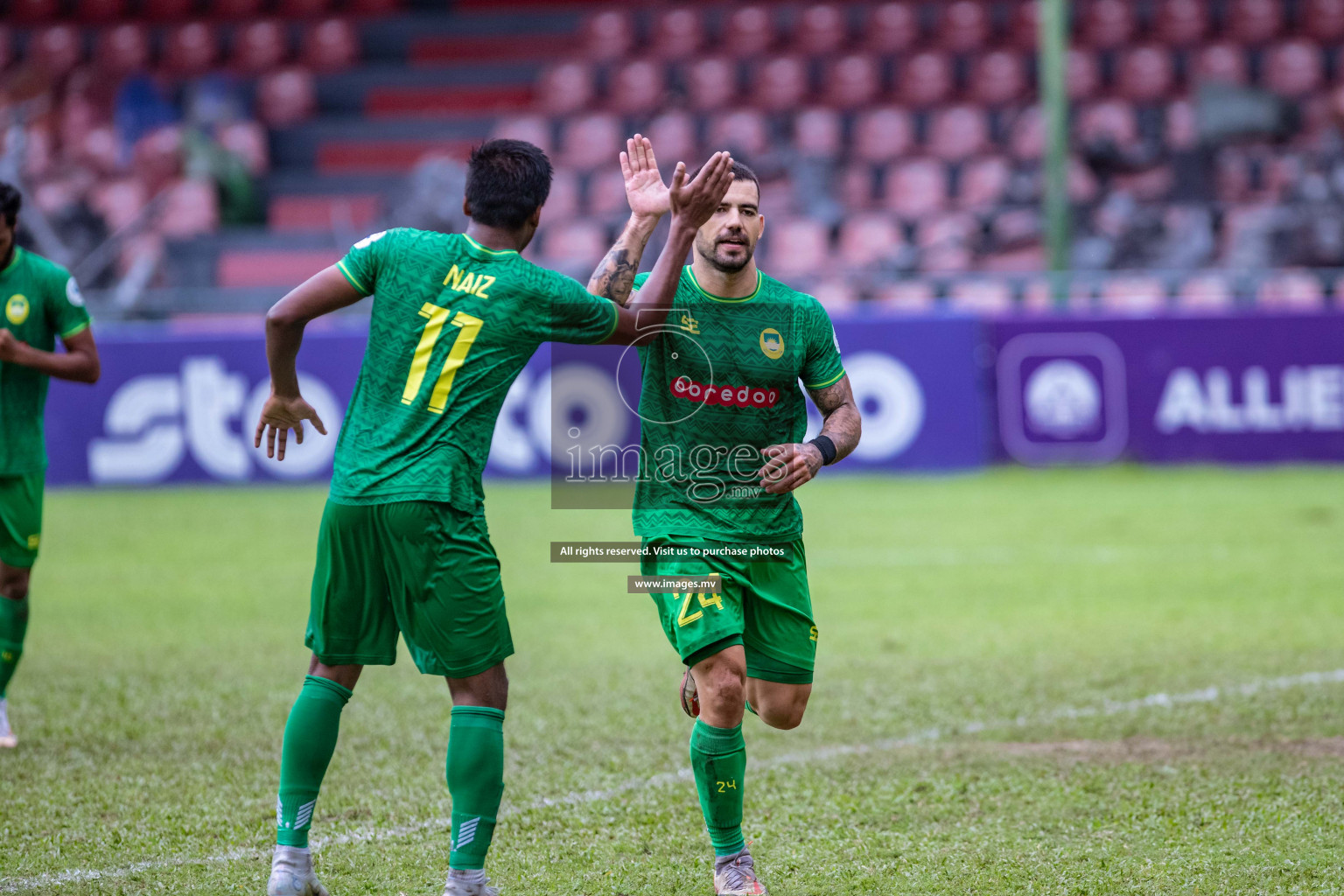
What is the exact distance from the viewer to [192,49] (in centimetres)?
2658

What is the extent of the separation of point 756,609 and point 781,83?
64.4 ft

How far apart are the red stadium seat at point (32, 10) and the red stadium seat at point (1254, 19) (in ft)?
70.1

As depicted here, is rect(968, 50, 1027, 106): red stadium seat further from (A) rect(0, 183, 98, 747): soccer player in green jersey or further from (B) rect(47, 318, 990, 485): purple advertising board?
(A) rect(0, 183, 98, 747): soccer player in green jersey

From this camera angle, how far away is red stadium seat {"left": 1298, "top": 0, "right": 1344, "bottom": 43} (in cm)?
2281

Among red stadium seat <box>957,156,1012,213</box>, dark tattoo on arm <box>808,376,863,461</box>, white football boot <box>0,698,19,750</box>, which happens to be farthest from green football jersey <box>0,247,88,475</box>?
red stadium seat <box>957,156,1012,213</box>

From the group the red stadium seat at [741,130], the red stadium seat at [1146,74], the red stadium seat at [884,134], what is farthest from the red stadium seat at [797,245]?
the red stadium seat at [1146,74]

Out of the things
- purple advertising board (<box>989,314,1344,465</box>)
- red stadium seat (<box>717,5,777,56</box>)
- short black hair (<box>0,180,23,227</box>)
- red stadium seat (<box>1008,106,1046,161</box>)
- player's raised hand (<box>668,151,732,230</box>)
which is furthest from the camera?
red stadium seat (<box>717,5,777,56</box>)

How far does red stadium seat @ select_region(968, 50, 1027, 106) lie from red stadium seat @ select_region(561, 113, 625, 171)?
5570mm

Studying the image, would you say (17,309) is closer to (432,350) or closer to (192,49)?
(432,350)

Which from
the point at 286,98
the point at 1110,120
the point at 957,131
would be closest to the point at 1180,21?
A: the point at 1110,120

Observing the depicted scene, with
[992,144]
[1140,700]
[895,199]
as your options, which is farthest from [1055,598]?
[992,144]

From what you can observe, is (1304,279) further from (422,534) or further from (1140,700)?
(422,534)

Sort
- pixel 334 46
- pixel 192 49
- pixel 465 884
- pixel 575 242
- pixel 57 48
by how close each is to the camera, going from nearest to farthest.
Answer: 1. pixel 465 884
2. pixel 575 242
3. pixel 334 46
4. pixel 192 49
5. pixel 57 48

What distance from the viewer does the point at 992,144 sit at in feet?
70.5
